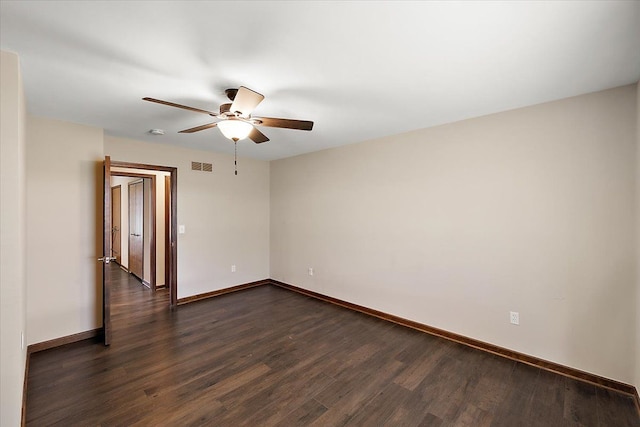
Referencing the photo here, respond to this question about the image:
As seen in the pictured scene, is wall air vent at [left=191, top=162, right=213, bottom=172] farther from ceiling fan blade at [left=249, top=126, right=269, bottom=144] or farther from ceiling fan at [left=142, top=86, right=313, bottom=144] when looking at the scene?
ceiling fan at [left=142, top=86, right=313, bottom=144]

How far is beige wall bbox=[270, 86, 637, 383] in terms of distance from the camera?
230 cm

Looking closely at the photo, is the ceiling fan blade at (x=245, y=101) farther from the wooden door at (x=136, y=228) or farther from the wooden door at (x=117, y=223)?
the wooden door at (x=117, y=223)

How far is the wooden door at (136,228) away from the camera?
18.6ft

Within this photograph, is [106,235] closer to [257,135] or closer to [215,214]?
[215,214]

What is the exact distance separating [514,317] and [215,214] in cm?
431

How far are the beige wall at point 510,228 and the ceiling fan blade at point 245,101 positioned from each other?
220 cm

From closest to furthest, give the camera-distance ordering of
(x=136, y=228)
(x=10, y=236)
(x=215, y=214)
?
(x=10, y=236) < (x=215, y=214) < (x=136, y=228)

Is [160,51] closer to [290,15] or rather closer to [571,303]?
[290,15]

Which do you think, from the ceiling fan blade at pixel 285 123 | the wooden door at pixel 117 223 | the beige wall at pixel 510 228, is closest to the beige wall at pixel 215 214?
the beige wall at pixel 510 228

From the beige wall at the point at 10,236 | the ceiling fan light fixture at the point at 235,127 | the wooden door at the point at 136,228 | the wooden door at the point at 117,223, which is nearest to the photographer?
the beige wall at the point at 10,236

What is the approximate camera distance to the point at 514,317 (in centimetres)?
275

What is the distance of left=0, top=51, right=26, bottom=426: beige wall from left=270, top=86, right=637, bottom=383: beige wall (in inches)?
134

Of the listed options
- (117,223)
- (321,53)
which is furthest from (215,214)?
(117,223)

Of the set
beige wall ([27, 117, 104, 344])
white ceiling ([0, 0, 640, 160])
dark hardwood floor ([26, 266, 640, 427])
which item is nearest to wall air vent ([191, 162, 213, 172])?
beige wall ([27, 117, 104, 344])
